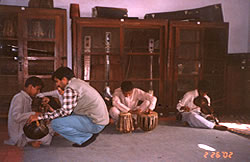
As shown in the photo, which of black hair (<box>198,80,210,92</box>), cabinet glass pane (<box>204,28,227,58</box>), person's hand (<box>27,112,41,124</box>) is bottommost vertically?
person's hand (<box>27,112,41,124</box>)

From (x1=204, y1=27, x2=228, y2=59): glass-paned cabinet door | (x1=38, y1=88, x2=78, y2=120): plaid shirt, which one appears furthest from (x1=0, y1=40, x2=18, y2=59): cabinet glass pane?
(x1=204, y1=27, x2=228, y2=59): glass-paned cabinet door

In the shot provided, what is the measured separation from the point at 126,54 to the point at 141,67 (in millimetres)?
827

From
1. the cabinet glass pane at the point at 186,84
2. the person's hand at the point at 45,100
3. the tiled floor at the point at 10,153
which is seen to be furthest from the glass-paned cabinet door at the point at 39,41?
the cabinet glass pane at the point at 186,84

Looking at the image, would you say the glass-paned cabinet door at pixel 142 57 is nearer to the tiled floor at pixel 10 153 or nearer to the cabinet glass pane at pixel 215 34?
the cabinet glass pane at pixel 215 34

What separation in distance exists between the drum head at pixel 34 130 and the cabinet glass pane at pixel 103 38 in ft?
9.32

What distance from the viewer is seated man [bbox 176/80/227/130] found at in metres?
4.27

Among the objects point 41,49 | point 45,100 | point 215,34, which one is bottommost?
point 45,100

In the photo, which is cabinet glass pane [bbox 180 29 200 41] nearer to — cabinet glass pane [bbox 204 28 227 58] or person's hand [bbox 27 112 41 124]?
cabinet glass pane [bbox 204 28 227 58]

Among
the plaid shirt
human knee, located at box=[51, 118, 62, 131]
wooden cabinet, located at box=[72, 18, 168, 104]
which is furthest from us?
wooden cabinet, located at box=[72, 18, 168, 104]

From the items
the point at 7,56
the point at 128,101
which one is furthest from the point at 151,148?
the point at 7,56

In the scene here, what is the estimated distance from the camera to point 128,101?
4.48 meters

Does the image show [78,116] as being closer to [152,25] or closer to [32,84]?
[32,84]

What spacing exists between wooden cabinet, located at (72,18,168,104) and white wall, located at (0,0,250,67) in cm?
55

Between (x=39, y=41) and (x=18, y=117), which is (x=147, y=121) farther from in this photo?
(x=39, y=41)
